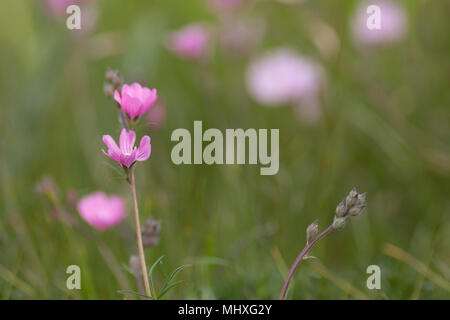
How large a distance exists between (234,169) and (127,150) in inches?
21.0

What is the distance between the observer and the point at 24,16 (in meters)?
1.56

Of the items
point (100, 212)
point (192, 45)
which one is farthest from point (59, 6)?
point (100, 212)

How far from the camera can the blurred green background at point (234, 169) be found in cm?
85

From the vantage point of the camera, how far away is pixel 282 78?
1.56m

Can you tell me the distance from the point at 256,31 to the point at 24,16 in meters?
0.59

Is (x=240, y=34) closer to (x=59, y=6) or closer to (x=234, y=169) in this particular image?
(x=59, y=6)

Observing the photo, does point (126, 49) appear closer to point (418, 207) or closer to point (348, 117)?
point (348, 117)

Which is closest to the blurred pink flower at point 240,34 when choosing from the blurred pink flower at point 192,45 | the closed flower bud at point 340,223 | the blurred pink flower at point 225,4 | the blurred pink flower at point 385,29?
the blurred pink flower at point 225,4

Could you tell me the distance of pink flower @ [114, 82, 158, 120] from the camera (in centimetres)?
57

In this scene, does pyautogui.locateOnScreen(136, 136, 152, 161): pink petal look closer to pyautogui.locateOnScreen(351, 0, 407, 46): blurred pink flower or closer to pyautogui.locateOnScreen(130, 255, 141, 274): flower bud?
pyautogui.locateOnScreen(130, 255, 141, 274): flower bud

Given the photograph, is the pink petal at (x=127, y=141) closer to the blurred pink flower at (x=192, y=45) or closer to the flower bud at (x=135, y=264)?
the flower bud at (x=135, y=264)

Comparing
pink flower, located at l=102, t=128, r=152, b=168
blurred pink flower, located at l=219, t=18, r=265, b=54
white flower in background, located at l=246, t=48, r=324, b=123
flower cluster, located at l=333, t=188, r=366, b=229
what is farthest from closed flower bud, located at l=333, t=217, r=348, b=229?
blurred pink flower, located at l=219, t=18, r=265, b=54
